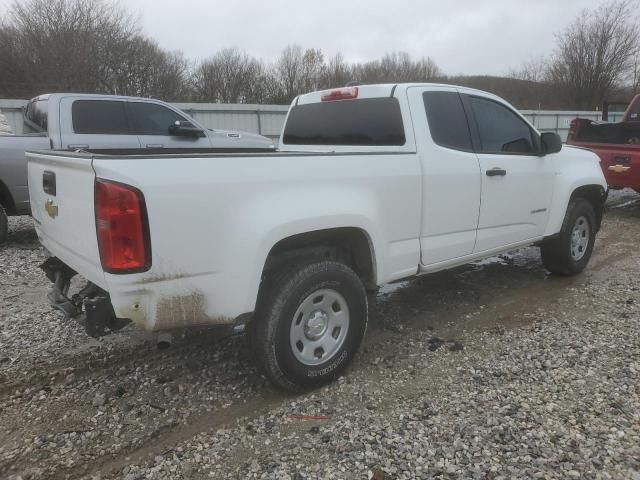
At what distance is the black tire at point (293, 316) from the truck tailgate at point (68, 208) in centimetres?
89

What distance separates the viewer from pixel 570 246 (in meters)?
5.17

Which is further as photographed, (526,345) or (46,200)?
(526,345)

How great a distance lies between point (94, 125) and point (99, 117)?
0.50 feet

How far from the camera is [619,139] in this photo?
30.4 feet

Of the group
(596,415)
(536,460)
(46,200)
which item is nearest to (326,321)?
(536,460)

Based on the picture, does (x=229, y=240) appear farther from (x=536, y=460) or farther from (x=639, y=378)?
(x=639, y=378)

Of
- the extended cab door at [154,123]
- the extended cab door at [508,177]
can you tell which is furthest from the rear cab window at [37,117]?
the extended cab door at [508,177]

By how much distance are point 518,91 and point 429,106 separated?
35.8 metres

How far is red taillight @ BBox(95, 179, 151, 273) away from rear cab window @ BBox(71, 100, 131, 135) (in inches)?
201

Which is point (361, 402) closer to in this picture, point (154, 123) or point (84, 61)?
point (154, 123)

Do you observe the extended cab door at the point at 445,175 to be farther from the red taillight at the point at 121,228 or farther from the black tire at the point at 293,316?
the red taillight at the point at 121,228

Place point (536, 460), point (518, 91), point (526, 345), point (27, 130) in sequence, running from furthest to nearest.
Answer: point (518, 91) < point (27, 130) < point (526, 345) < point (536, 460)

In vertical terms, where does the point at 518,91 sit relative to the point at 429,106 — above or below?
above

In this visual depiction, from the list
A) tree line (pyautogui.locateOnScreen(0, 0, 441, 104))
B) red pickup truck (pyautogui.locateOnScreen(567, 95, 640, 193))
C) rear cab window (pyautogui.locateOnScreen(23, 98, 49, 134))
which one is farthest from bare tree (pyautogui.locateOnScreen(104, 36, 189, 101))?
red pickup truck (pyautogui.locateOnScreen(567, 95, 640, 193))
